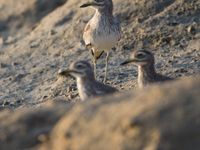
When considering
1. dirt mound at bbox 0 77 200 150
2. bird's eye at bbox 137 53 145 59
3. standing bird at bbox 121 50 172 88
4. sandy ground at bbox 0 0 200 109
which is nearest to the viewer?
dirt mound at bbox 0 77 200 150

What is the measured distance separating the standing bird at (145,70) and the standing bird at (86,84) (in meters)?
0.66

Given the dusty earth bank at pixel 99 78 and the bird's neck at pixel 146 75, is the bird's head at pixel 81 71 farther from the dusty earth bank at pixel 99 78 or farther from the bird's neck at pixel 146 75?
the bird's neck at pixel 146 75

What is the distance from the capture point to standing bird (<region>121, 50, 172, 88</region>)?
38.9 feet

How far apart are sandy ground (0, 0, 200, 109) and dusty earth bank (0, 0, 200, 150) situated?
0.06 feet

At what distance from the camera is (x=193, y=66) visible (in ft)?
48.6

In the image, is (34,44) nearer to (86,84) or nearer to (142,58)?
(142,58)

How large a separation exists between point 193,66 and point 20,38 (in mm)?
5345

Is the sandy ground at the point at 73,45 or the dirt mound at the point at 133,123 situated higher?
the dirt mound at the point at 133,123

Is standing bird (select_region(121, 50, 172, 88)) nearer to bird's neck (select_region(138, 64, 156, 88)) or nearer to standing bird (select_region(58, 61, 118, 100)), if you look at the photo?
bird's neck (select_region(138, 64, 156, 88))

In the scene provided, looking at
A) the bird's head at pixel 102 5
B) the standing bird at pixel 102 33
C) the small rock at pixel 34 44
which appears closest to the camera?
the standing bird at pixel 102 33

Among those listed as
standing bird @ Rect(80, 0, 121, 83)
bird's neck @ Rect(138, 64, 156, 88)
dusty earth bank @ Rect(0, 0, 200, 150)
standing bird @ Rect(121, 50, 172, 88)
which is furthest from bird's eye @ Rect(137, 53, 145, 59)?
standing bird @ Rect(80, 0, 121, 83)

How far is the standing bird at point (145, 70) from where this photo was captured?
1184 centimetres

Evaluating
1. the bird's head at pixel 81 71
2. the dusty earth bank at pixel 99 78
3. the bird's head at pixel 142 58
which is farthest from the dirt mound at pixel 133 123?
the bird's head at pixel 142 58

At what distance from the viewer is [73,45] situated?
17.4 meters
